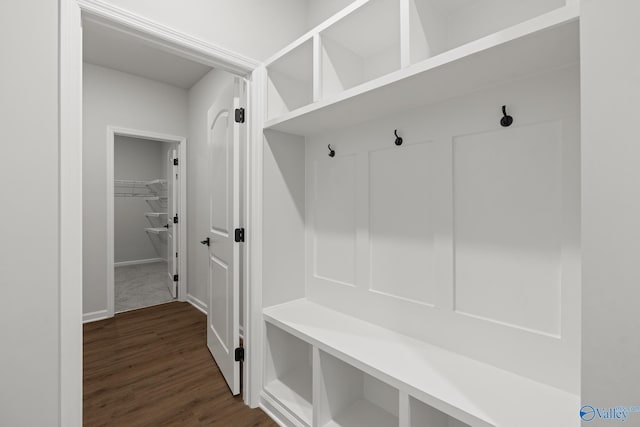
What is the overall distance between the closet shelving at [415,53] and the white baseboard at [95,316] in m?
3.06

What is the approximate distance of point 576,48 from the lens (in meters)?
0.86

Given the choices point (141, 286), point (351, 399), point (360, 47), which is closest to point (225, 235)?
point (351, 399)

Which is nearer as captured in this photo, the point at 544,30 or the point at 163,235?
the point at 544,30

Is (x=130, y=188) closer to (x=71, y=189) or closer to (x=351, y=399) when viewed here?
(x=71, y=189)

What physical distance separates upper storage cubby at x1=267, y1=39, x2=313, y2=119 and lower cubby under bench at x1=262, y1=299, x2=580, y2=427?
49.1 inches

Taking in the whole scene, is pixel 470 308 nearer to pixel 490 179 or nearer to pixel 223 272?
pixel 490 179

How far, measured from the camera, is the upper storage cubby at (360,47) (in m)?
1.27

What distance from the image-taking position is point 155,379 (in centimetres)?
212

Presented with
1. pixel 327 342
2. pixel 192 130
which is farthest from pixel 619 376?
pixel 192 130

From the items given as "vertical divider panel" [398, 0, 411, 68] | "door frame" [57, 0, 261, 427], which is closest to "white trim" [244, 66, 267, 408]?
"door frame" [57, 0, 261, 427]

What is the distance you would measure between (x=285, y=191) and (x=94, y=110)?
112 inches

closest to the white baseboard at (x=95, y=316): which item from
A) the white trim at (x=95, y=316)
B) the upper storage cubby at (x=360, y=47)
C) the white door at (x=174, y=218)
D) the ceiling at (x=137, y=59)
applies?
the white trim at (x=95, y=316)

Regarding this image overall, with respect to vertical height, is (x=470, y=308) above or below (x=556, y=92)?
below

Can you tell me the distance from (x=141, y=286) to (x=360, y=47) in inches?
181
